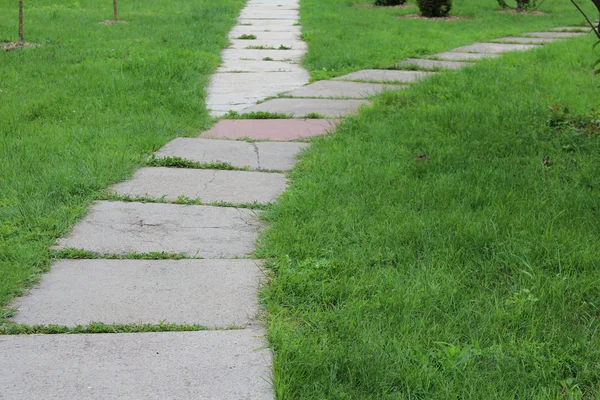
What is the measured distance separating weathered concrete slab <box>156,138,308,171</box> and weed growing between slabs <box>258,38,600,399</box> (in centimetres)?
19

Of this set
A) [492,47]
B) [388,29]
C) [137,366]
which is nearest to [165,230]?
[137,366]

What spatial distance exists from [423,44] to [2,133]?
588cm

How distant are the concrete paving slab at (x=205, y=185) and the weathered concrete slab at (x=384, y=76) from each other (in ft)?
9.96

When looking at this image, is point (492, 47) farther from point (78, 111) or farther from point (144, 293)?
point (144, 293)

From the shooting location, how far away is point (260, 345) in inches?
90.6

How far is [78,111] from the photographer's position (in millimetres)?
5277

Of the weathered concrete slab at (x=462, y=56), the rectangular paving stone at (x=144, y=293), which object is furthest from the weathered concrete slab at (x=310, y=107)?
the rectangular paving stone at (x=144, y=293)

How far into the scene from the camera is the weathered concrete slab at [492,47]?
8.66 meters

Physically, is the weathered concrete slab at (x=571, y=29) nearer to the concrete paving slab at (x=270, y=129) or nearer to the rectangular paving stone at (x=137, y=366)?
the concrete paving slab at (x=270, y=129)

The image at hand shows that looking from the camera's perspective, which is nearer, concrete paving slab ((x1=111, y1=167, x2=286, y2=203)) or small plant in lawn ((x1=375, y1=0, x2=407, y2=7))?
concrete paving slab ((x1=111, y1=167, x2=286, y2=203))

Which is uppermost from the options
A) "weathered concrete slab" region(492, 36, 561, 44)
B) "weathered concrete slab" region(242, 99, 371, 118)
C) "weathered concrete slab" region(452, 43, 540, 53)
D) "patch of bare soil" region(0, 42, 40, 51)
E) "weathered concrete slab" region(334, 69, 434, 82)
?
"patch of bare soil" region(0, 42, 40, 51)

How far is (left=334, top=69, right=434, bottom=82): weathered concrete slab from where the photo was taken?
686 centimetres

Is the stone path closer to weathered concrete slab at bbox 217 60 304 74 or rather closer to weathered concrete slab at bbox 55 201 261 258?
weathered concrete slab at bbox 55 201 261 258

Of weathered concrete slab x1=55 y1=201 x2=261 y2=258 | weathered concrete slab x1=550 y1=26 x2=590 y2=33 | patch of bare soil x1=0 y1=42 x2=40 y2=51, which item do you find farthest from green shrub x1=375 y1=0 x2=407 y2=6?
weathered concrete slab x1=55 y1=201 x2=261 y2=258
